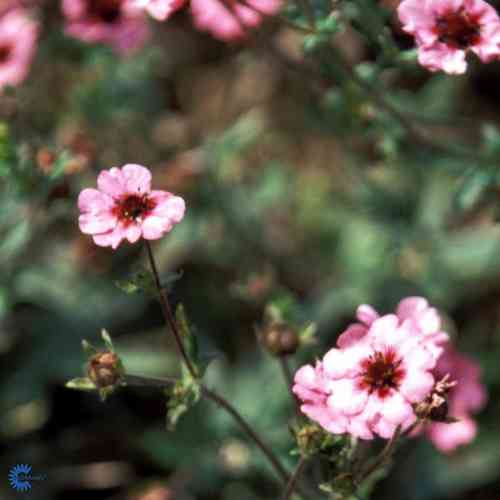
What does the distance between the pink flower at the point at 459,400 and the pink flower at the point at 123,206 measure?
1220mm

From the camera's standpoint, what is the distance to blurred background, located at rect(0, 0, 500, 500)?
3.30 metres

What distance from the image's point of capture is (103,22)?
340 cm

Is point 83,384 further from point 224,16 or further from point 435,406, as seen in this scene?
point 224,16

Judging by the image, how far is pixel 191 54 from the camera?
4.89m

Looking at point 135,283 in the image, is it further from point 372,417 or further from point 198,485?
point 198,485

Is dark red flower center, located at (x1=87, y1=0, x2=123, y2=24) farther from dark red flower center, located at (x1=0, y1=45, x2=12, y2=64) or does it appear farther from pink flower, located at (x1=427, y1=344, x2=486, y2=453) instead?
pink flower, located at (x1=427, y1=344, x2=486, y2=453)

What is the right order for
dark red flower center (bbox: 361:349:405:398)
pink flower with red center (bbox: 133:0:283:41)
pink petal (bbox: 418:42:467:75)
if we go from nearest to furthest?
dark red flower center (bbox: 361:349:405:398) < pink petal (bbox: 418:42:467:75) < pink flower with red center (bbox: 133:0:283:41)

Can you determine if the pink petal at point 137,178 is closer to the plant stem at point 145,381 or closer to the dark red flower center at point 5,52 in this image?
the plant stem at point 145,381

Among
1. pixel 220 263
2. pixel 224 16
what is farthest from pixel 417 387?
pixel 220 263

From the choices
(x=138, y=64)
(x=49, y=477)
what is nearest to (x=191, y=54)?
(x=138, y=64)

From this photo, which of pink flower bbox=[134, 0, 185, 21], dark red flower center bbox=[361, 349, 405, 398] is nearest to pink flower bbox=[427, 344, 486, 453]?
dark red flower center bbox=[361, 349, 405, 398]

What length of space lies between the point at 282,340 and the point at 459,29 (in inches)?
34.9

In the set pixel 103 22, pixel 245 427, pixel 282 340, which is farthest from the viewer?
pixel 103 22

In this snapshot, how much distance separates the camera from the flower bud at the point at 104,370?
2109 millimetres
